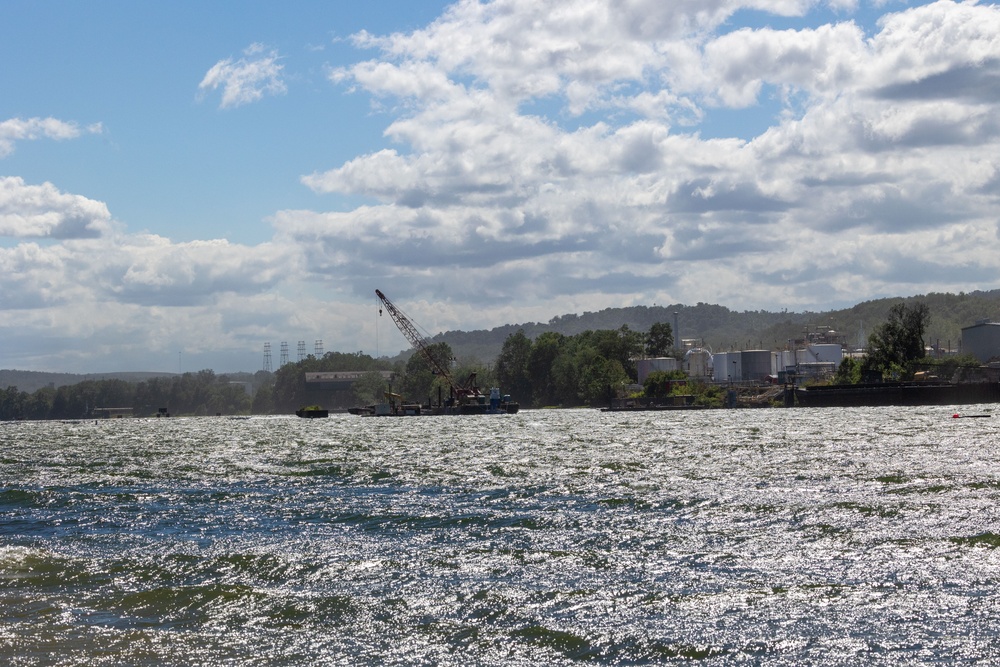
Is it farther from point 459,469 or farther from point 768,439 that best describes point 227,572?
point 768,439

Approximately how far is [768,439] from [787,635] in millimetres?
58873

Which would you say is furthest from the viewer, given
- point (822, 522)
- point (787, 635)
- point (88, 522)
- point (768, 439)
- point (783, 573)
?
point (768, 439)

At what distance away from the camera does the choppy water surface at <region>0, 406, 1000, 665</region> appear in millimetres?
17469

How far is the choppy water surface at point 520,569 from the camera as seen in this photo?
17.5m

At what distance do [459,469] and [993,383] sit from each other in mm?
146905

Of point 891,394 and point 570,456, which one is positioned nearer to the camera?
point 570,456

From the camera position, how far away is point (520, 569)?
934 inches

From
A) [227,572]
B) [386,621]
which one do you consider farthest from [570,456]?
[386,621]

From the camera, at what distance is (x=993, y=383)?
175125 mm

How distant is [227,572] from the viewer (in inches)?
961

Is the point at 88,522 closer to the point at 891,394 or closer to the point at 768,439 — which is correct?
the point at 768,439

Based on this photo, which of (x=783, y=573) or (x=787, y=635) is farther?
(x=783, y=573)

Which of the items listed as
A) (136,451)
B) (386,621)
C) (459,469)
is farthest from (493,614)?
(136,451)

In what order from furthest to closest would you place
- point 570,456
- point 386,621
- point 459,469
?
point 570,456 < point 459,469 < point 386,621
